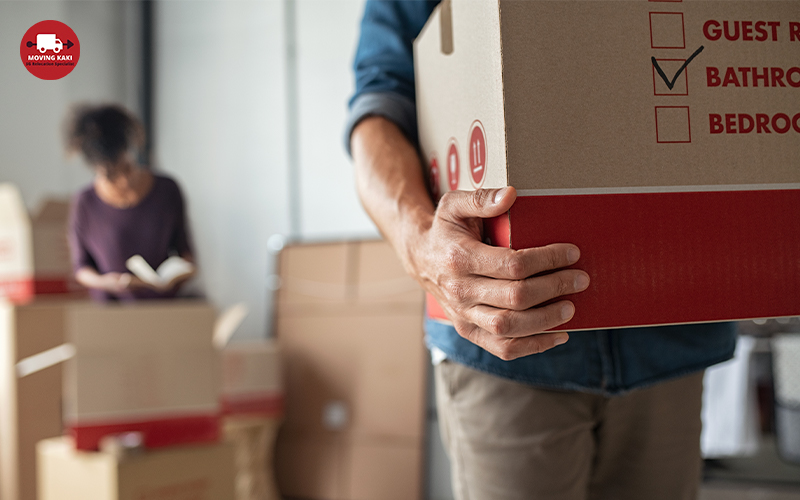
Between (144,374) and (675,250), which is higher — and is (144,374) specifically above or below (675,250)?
below

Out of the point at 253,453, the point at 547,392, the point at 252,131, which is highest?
the point at 252,131

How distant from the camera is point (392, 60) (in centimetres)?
79

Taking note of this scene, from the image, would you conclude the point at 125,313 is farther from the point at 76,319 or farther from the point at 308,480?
the point at 308,480

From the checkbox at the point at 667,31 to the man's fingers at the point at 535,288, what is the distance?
21 cm

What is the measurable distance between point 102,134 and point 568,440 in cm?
139

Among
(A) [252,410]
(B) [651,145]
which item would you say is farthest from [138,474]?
(B) [651,145]

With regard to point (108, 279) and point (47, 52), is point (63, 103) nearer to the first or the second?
point (108, 279)

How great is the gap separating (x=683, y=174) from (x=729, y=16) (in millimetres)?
153

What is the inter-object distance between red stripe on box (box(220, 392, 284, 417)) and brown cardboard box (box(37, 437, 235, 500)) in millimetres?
562

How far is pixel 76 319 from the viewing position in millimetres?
1369

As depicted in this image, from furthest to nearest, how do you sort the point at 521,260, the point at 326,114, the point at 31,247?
1. the point at 326,114
2. the point at 31,247
3. the point at 521,260

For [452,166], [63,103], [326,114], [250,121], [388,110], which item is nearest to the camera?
[452,166]

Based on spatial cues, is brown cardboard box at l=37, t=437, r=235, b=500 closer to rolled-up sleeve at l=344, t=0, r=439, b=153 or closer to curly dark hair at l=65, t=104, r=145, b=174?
curly dark hair at l=65, t=104, r=145, b=174

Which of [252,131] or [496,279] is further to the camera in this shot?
[252,131]
